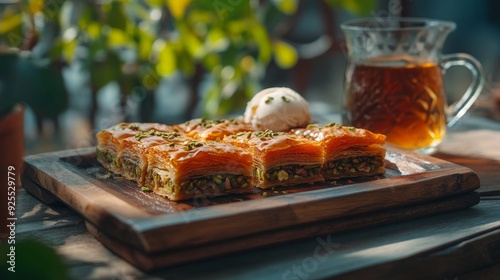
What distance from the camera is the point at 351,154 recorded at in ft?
5.66

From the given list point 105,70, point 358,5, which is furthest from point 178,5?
point 358,5

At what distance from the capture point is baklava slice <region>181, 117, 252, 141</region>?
1.85 metres

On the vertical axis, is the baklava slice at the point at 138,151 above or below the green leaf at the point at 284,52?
below

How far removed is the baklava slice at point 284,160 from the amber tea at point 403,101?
1.20 ft

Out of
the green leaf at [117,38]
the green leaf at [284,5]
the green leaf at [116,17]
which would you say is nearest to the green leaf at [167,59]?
the green leaf at [117,38]

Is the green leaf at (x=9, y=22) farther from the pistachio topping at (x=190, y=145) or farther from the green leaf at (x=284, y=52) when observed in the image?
the pistachio topping at (x=190, y=145)

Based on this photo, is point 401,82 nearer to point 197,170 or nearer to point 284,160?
point 284,160

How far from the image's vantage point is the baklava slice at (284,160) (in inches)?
65.0

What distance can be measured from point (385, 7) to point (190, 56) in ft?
5.99

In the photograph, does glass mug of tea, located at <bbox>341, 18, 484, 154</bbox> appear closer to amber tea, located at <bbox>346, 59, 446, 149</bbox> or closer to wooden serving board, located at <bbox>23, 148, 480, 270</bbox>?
amber tea, located at <bbox>346, 59, 446, 149</bbox>

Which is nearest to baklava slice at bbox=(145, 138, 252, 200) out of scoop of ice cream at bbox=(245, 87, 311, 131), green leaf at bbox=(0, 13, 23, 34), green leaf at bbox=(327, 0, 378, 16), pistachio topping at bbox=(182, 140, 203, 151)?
pistachio topping at bbox=(182, 140, 203, 151)

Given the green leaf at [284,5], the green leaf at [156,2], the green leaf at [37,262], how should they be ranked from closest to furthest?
the green leaf at [37,262] → the green leaf at [156,2] → the green leaf at [284,5]

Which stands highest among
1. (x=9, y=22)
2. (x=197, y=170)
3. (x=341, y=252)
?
(x=9, y=22)

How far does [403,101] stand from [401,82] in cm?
5
